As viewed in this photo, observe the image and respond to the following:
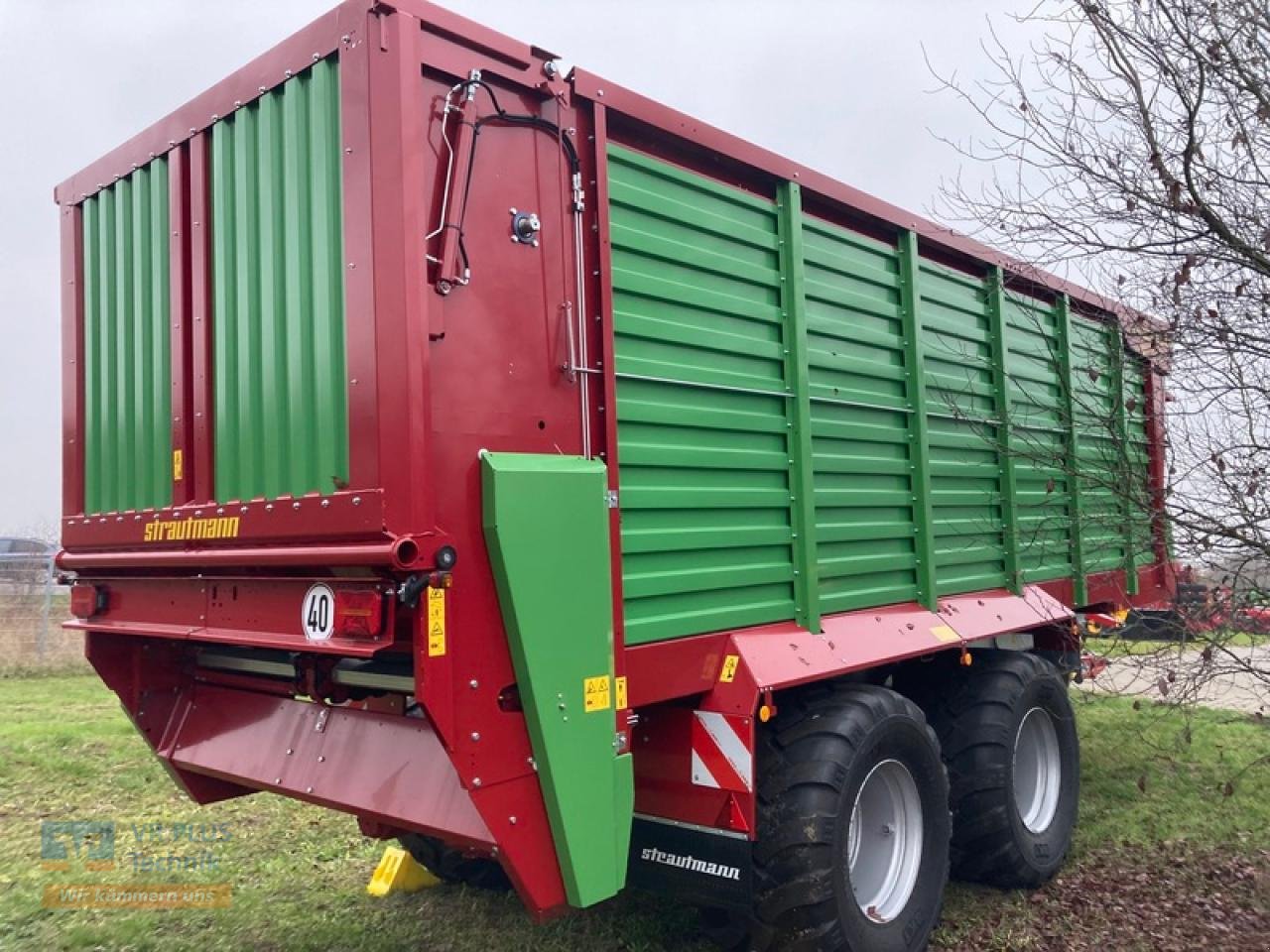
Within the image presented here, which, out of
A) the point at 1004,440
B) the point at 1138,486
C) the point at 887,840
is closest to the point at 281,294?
the point at 887,840

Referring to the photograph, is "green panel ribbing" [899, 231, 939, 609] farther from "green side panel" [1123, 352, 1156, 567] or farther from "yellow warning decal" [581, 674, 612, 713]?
"yellow warning decal" [581, 674, 612, 713]

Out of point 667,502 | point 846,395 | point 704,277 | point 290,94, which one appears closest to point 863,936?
point 667,502

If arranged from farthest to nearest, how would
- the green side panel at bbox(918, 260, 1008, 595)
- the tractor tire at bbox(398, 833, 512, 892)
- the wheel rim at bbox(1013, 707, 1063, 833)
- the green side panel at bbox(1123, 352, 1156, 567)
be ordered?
the wheel rim at bbox(1013, 707, 1063, 833) → the green side panel at bbox(918, 260, 1008, 595) → the tractor tire at bbox(398, 833, 512, 892) → the green side panel at bbox(1123, 352, 1156, 567)

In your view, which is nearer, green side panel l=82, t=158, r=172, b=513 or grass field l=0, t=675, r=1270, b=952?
green side panel l=82, t=158, r=172, b=513

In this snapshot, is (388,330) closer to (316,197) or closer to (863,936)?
(316,197)

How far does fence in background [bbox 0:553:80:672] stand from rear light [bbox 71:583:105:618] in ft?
29.1

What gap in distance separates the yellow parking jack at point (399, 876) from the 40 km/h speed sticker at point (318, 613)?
2.15 meters

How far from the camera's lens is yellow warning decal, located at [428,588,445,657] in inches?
102

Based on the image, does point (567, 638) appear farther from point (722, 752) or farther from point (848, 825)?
point (848, 825)

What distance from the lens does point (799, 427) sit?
3854mm

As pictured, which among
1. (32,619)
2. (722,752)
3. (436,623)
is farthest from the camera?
(32,619)

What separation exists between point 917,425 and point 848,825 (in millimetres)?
1856

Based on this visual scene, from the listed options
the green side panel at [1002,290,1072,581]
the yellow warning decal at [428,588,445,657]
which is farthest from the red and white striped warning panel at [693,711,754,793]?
the green side panel at [1002,290,1072,581]

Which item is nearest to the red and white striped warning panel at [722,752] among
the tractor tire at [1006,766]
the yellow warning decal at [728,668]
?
the yellow warning decal at [728,668]
